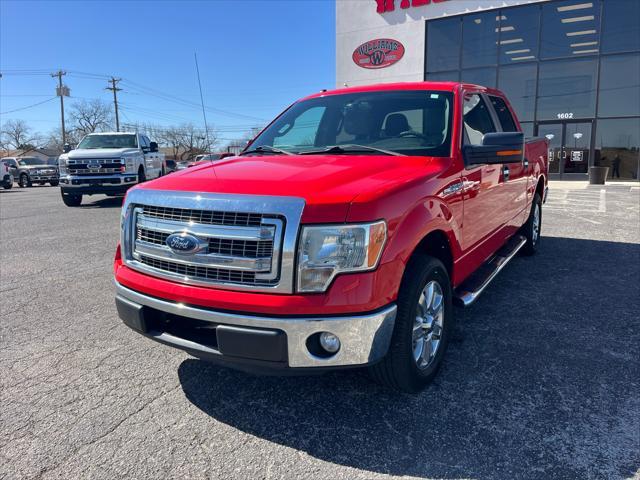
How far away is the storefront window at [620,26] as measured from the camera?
17016 millimetres

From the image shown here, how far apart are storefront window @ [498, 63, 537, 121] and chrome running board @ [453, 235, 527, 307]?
16.0 m

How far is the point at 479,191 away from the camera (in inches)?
137

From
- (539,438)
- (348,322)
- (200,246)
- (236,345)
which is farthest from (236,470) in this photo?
(539,438)

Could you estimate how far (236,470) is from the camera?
2.10 m

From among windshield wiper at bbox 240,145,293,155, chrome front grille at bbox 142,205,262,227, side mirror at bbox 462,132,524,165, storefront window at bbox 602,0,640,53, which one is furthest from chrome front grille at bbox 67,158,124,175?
storefront window at bbox 602,0,640,53

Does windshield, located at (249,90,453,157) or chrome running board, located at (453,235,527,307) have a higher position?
windshield, located at (249,90,453,157)

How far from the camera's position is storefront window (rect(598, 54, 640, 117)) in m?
17.5

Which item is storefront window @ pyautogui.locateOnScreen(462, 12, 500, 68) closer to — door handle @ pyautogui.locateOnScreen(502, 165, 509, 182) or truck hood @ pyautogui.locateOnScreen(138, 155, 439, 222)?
door handle @ pyautogui.locateOnScreen(502, 165, 509, 182)

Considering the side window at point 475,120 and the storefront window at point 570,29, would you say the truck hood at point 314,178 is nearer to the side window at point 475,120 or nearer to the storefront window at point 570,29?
the side window at point 475,120

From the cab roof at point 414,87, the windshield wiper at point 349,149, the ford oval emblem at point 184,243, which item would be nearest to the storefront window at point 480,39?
the cab roof at point 414,87

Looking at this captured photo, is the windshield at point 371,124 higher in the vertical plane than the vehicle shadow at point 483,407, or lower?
higher

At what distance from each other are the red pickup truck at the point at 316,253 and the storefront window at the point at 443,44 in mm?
17560

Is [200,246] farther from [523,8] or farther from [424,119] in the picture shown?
[523,8]

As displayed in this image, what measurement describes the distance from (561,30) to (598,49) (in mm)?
1557
